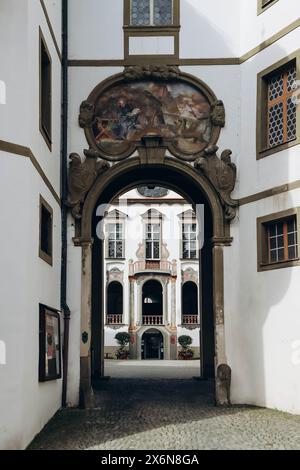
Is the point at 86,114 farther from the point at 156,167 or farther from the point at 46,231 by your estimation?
the point at 46,231

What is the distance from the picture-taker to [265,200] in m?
15.6

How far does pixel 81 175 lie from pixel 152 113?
7.08 ft

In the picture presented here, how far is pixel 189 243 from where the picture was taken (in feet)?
136

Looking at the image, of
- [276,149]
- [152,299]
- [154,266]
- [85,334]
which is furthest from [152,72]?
[152,299]

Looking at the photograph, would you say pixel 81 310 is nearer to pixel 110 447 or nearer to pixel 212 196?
pixel 212 196

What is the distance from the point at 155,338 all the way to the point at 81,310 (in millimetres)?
25201

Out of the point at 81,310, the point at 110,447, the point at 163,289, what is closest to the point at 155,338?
the point at 163,289

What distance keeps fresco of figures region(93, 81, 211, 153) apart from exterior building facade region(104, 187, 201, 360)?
2384cm

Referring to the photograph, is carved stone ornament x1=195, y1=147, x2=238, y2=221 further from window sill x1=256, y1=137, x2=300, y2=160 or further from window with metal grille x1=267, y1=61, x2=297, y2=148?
window with metal grille x1=267, y1=61, x2=297, y2=148

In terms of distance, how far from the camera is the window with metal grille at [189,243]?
4138 centimetres

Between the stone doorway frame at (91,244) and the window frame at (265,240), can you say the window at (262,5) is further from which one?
the window frame at (265,240)

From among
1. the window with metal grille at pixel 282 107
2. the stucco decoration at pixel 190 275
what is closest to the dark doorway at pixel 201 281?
the window with metal grille at pixel 282 107

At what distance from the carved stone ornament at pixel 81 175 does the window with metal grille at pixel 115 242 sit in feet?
82.0

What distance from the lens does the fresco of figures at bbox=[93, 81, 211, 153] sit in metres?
16.8
